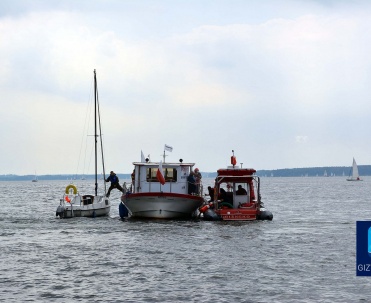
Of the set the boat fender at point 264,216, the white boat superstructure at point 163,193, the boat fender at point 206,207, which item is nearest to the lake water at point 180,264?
the white boat superstructure at point 163,193

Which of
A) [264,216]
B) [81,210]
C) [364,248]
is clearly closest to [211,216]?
[264,216]

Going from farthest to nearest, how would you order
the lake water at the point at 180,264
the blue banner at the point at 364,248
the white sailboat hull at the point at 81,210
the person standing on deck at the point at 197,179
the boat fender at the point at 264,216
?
the white sailboat hull at the point at 81,210, the person standing on deck at the point at 197,179, the boat fender at the point at 264,216, the lake water at the point at 180,264, the blue banner at the point at 364,248

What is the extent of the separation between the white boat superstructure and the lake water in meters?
1.28

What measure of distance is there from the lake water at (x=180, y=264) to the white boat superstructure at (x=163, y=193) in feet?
4.20

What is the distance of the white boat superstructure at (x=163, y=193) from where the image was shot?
136 ft

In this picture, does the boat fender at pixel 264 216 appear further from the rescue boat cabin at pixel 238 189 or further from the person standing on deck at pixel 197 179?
the person standing on deck at pixel 197 179

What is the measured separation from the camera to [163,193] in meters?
40.9

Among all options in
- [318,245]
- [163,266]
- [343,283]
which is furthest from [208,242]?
[343,283]

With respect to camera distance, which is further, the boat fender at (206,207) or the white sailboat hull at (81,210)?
the white sailboat hull at (81,210)

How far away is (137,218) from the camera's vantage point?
44.3m

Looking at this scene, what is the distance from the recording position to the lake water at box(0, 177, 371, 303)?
1928 cm

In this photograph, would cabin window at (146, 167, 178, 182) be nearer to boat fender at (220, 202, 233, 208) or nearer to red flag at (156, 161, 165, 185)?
red flag at (156, 161, 165, 185)

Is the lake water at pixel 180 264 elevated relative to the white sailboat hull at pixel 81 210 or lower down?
lower down

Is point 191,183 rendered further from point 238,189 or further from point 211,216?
point 238,189
